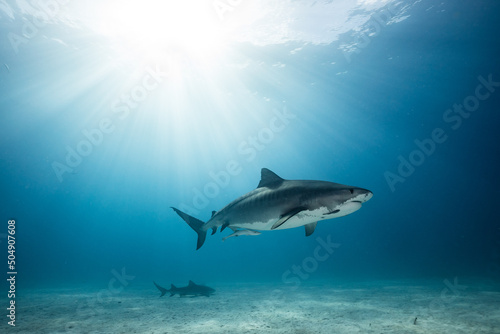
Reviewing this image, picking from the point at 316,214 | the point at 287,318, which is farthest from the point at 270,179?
the point at 287,318

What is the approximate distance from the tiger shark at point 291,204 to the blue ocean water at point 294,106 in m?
17.2

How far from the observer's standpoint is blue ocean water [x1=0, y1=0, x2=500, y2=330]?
19109 millimetres

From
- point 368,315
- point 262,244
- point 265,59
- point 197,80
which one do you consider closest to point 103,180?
point 262,244

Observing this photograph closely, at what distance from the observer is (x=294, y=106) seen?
33031 millimetres

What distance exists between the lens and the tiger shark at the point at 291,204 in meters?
3.91

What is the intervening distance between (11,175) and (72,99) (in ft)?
207

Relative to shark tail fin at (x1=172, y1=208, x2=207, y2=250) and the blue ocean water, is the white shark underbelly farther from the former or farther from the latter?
the blue ocean water

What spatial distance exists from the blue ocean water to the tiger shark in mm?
17190

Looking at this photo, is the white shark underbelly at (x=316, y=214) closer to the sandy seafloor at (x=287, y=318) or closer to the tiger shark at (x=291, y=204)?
the tiger shark at (x=291, y=204)

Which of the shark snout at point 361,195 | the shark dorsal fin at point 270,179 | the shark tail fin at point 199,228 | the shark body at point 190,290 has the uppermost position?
the shark dorsal fin at point 270,179

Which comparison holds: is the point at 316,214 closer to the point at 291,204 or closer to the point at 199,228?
the point at 291,204

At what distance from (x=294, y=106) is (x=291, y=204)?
3044 cm

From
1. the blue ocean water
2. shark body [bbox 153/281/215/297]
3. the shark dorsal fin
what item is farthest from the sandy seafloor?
the blue ocean water

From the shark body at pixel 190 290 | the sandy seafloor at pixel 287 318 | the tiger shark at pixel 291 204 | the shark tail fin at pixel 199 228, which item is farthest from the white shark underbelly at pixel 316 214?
the shark body at pixel 190 290
